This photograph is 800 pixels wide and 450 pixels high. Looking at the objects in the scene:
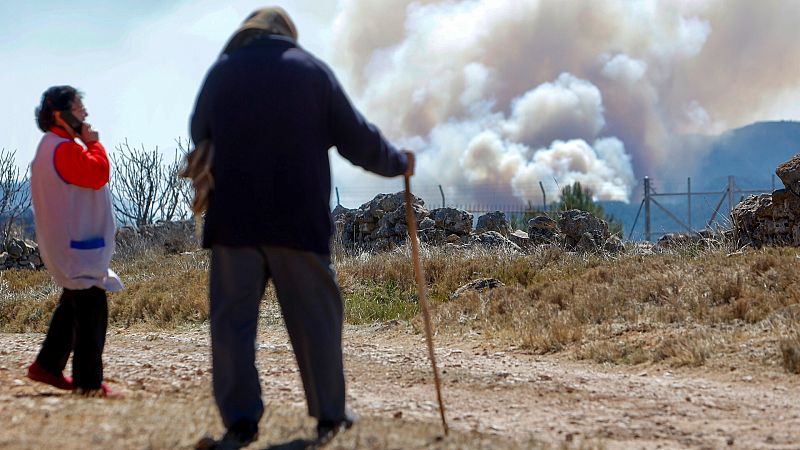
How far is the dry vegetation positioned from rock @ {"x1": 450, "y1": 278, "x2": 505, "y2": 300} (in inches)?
8.7

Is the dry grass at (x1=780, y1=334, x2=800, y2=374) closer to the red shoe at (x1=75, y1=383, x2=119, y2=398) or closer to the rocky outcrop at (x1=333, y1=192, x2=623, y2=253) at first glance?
the red shoe at (x1=75, y1=383, x2=119, y2=398)

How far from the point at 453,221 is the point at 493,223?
118 cm

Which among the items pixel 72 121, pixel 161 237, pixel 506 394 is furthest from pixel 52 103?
pixel 161 237

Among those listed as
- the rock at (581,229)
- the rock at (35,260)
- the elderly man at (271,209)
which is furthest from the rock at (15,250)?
the elderly man at (271,209)

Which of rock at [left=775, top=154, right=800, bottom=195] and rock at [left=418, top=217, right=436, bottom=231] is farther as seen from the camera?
rock at [left=418, top=217, right=436, bottom=231]

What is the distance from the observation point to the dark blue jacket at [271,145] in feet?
14.0

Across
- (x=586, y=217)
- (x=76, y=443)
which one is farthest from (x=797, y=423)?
(x=586, y=217)

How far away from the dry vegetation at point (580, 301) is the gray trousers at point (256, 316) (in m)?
3.88

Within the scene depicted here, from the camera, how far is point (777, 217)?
40.8ft

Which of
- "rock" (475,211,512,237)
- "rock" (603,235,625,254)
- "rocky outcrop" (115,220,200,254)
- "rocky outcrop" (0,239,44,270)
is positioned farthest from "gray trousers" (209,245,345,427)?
"rocky outcrop" (0,239,44,270)

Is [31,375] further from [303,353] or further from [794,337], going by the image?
[794,337]

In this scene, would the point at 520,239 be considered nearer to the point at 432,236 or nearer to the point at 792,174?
the point at 432,236

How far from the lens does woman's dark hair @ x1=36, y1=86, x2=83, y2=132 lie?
598cm

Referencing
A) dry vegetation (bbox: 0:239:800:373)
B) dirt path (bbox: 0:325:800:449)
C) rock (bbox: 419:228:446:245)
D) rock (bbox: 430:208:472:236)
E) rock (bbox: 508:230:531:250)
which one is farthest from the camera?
rock (bbox: 430:208:472:236)
